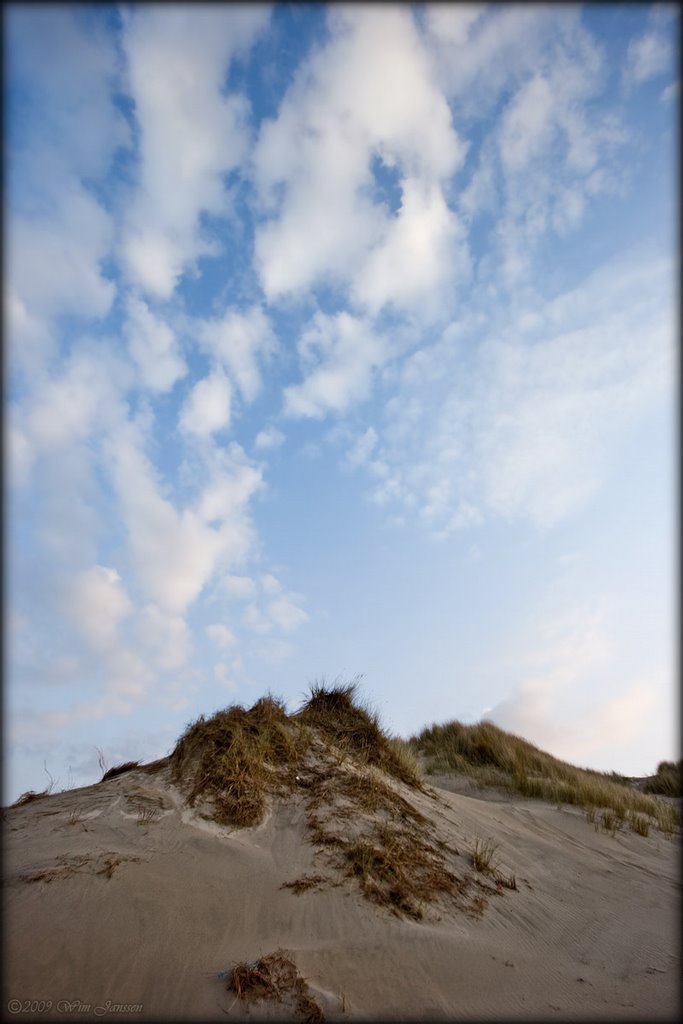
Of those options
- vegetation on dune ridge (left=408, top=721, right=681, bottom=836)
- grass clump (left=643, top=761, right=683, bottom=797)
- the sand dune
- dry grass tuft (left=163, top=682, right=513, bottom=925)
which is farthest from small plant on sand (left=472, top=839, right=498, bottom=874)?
grass clump (left=643, top=761, right=683, bottom=797)

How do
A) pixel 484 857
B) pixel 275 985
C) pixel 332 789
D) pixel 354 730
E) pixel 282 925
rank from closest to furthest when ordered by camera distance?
pixel 275 985 < pixel 282 925 < pixel 484 857 < pixel 332 789 < pixel 354 730

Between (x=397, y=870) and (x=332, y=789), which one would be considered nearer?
(x=397, y=870)

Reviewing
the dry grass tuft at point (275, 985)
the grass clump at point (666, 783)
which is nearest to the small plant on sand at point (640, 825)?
the dry grass tuft at point (275, 985)

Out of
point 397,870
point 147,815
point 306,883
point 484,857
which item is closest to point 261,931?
point 306,883

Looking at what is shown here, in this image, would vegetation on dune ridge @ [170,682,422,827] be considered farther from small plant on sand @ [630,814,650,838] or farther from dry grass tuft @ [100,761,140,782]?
small plant on sand @ [630,814,650,838]

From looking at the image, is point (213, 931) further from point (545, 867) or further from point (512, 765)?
point (512, 765)

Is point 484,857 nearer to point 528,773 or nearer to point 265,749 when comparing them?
point 265,749

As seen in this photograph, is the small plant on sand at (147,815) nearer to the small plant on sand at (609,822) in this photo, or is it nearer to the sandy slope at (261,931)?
the sandy slope at (261,931)

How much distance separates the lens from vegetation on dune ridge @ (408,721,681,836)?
33.5ft

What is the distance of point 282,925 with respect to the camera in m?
4.66

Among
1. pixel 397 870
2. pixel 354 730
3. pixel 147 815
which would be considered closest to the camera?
pixel 397 870

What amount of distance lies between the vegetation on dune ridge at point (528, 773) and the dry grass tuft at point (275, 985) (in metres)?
7.18

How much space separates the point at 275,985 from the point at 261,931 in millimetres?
852

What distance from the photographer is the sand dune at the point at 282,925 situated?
3670 millimetres
